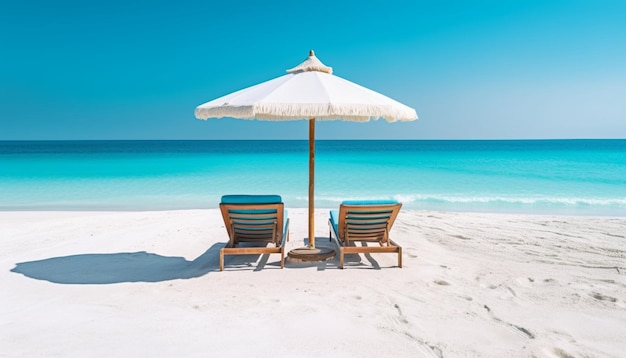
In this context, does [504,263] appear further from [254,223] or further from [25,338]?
[25,338]

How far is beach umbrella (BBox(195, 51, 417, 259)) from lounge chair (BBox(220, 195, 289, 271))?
0.38m

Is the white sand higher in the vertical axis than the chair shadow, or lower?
higher

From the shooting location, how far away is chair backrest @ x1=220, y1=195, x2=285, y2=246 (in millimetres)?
4195

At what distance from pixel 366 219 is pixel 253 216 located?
1.13m

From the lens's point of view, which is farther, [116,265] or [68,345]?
[116,265]

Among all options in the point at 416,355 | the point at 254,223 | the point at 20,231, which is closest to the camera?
the point at 416,355

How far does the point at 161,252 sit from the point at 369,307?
2843 mm

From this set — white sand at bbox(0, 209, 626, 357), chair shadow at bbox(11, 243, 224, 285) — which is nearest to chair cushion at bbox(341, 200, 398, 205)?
white sand at bbox(0, 209, 626, 357)

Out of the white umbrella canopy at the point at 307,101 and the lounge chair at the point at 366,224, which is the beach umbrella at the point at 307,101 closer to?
the white umbrella canopy at the point at 307,101

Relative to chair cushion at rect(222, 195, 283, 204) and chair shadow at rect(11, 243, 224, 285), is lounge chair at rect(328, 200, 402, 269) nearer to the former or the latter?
chair cushion at rect(222, 195, 283, 204)

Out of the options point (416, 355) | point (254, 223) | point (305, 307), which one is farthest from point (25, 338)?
point (416, 355)

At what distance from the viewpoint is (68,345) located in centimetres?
261

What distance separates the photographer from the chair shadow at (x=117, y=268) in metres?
4.05

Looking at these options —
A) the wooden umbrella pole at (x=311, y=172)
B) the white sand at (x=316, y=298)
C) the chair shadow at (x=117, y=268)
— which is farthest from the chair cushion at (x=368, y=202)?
the chair shadow at (x=117, y=268)
